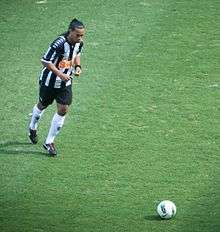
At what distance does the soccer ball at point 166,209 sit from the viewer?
9422mm

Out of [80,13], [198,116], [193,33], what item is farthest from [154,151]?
[80,13]

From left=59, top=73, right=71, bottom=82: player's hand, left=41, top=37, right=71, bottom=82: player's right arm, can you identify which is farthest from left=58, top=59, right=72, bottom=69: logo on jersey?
left=59, top=73, right=71, bottom=82: player's hand

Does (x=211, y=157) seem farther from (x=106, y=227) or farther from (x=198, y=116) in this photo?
(x=106, y=227)

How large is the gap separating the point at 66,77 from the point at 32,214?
83.6 inches

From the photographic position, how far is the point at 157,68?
1383cm

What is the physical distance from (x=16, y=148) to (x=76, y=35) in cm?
207

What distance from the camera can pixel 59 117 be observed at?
11047 mm

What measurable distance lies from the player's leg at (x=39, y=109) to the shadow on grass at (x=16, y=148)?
0.57 feet

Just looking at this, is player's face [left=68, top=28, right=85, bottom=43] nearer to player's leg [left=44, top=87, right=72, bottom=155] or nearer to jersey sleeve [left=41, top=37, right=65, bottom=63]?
jersey sleeve [left=41, top=37, right=65, bottom=63]

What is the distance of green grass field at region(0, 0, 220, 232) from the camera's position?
32.0ft

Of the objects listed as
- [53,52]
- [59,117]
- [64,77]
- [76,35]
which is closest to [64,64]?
[53,52]

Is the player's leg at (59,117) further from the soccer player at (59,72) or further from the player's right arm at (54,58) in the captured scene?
the player's right arm at (54,58)

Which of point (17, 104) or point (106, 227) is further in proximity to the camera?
point (17, 104)

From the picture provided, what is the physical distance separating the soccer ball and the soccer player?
2.31 m
